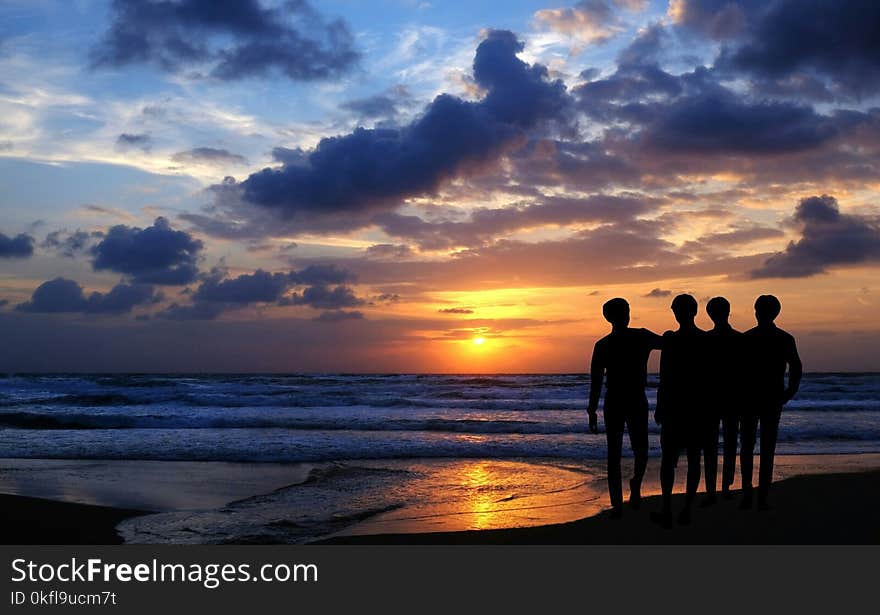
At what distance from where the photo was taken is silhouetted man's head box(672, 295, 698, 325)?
6.32 metres

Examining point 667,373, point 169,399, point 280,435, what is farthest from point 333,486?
point 169,399

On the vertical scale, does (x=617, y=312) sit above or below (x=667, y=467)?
above

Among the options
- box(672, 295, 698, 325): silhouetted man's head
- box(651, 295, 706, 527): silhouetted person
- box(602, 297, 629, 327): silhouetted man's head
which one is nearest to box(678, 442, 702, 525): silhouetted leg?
box(651, 295, 706, 527): silhouetted person

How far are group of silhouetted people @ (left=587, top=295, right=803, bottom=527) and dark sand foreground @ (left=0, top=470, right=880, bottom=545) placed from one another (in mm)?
311

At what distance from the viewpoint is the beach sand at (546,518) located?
6227mm

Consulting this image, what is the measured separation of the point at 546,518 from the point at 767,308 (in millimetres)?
3082

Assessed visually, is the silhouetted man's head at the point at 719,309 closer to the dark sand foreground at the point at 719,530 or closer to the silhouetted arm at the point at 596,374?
the silhouetted arm at the point at 596,374

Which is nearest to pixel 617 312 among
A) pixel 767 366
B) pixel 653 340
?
pixel 653 340

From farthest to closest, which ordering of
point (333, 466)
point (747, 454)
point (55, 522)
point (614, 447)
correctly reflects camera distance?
point (333, 466) < point (55, 522) < point (747, 454) < point (614, 447)

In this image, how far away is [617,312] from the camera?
6.46 metres

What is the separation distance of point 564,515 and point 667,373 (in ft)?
7.25

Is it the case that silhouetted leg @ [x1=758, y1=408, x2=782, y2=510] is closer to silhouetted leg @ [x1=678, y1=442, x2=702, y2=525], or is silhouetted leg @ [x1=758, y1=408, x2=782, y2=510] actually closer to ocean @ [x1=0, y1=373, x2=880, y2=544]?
silhouetted leg @ [x1=678, y1=442, x2=702, y2=525]

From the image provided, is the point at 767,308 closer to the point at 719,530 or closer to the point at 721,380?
the point at 721,380
